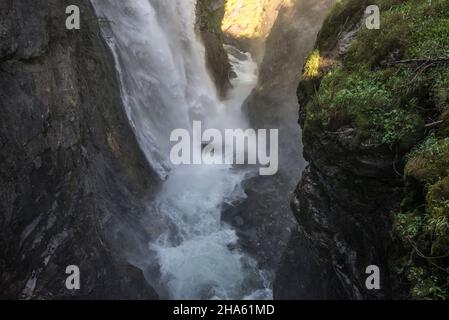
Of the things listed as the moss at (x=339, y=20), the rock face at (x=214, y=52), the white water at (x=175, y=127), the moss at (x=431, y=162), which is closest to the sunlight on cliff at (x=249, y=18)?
the rock face at (x=214, y=52)

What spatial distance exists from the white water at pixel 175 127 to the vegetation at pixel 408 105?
22.6ft

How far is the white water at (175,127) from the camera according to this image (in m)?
13.5

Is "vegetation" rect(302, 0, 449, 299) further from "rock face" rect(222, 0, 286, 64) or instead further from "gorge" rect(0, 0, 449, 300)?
"rock face" rect(222, 0, 286, 64)

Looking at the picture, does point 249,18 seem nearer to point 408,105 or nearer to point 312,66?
point 312,66

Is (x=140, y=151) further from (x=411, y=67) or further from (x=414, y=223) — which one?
(x=414, y=223)

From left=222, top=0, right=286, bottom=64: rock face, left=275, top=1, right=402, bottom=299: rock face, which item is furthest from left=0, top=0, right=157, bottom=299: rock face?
left=222, top=0, right=286, bottom=64: rock face

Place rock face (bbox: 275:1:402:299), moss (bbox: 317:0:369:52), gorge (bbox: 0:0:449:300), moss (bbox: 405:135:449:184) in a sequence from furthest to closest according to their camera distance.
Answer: moss (bbox: 317:0:369:52) < rock face (bbox: 275:1:402:299) < gorge (bbox: 0:0:449:300) < moss (bbox: 405:135:449:184)

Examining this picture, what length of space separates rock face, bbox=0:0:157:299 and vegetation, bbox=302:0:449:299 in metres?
5.22

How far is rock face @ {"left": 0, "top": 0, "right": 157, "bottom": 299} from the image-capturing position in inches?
323

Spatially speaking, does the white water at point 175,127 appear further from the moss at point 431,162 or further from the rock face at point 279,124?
the moss at point 431,162

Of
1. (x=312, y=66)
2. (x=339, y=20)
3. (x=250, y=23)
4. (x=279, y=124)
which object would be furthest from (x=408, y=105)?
(x=250, y=23)

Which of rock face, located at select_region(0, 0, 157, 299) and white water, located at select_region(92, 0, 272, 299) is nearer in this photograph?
rock face, located at select_region(0, 0, 157, 299)

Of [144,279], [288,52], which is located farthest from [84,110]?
[288,52]

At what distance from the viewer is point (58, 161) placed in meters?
9.49
